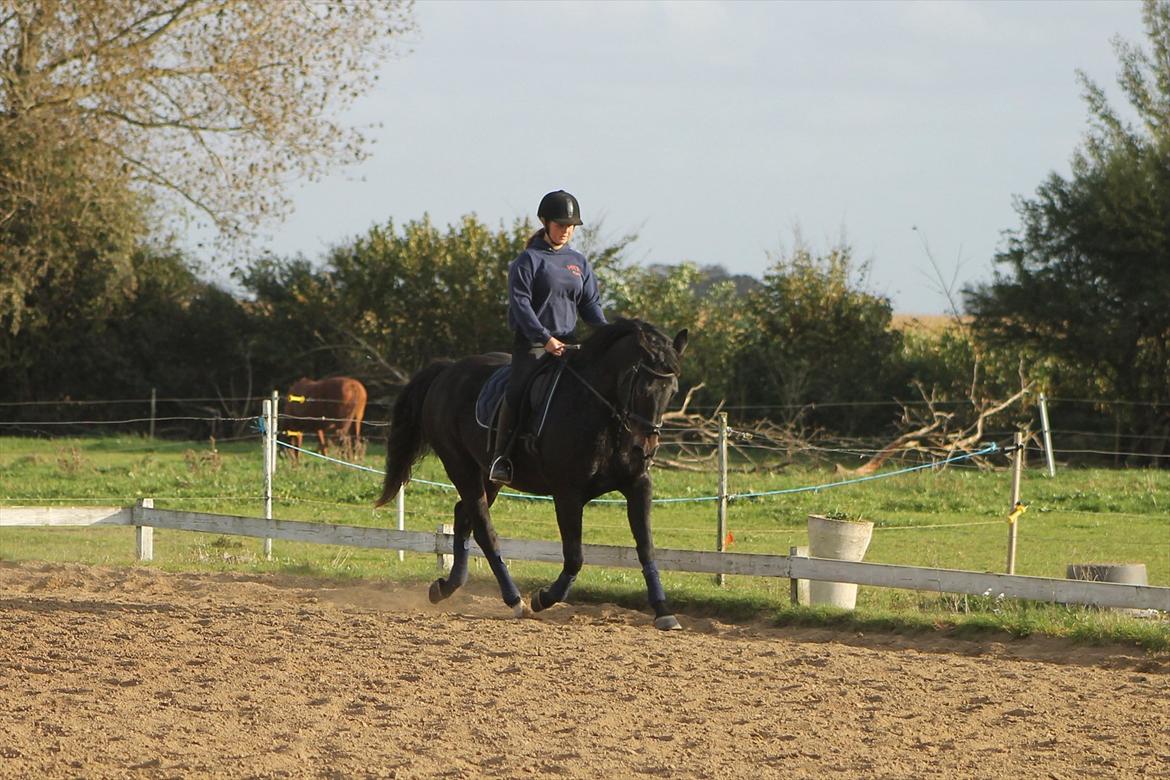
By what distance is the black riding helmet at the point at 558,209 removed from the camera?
895cm

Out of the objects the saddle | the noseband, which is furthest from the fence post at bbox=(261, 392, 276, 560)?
the noseband

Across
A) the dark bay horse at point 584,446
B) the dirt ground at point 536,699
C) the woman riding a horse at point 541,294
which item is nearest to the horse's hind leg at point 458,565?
the dark bay horse at point 584,446

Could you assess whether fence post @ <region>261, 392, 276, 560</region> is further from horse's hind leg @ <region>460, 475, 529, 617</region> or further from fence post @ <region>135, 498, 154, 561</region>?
horse's hind leg @ <region>460, 475, 529, 617</region>

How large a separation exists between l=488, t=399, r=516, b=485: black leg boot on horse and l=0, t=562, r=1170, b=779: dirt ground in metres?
0.99

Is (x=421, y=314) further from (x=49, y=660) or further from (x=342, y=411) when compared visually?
(x=49, y=660)

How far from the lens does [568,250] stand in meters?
9.14

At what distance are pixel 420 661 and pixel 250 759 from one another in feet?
6.94

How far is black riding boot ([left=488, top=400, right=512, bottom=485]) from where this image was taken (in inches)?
354

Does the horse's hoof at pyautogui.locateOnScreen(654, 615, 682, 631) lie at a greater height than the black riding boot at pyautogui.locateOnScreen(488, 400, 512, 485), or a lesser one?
lesser

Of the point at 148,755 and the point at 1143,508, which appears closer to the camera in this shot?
the point at 148,755

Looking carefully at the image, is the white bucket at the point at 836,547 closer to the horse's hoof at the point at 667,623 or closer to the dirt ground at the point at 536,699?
Answer: the dirt ground at the point at 536,699

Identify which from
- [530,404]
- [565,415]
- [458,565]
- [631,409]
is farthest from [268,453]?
[631,409]

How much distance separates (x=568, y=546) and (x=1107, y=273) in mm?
20566

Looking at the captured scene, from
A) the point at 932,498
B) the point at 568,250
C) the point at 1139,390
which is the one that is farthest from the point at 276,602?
the point at 1139,390
